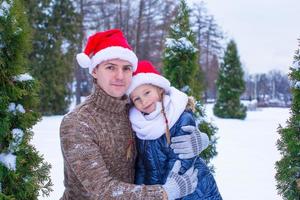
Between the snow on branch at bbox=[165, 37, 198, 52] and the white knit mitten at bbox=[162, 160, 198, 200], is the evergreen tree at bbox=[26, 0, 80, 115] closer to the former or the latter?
the snow on branch at bbox=[165, 37, 198, 52]

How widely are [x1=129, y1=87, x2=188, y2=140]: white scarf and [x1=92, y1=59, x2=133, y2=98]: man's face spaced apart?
8.5 inches

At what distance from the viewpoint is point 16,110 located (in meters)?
2.76

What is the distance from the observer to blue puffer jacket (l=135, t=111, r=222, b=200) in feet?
7.83

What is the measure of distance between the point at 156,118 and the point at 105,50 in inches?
21.0

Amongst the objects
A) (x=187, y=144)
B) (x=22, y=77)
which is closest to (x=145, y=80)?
(x=187, y=144)

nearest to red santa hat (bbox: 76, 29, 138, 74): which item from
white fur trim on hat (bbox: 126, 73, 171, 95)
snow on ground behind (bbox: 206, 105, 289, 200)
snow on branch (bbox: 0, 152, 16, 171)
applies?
white fur trim on hat (bbox: 126, 73, 171, 95)

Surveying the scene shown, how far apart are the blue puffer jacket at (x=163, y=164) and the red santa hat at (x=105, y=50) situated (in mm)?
498

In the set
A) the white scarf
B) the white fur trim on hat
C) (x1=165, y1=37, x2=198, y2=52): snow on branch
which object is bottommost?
the white scarf

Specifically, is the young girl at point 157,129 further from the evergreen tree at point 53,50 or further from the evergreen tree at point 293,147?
the evergreen tree at point 53,50

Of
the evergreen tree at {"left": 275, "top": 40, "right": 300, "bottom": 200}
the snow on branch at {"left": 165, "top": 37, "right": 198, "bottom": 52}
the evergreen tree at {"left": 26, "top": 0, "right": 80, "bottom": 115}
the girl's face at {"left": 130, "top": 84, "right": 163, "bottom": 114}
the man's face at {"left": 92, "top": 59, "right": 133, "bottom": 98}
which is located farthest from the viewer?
the evergreen tree at {"left": 26, "top": 0, "right": 80, "bottom": 115}

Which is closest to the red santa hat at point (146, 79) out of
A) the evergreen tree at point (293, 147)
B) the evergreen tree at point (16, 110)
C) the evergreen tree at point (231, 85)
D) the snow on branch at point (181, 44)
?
the evergreen tree at point (16, 110)

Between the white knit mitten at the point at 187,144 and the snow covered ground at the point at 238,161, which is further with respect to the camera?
the snow covered ground at the point at 238,161

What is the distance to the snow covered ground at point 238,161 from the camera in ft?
24.9

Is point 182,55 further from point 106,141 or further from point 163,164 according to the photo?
point 106,141
